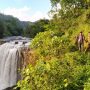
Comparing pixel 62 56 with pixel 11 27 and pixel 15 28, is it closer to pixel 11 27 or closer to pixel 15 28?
pixel 11 27

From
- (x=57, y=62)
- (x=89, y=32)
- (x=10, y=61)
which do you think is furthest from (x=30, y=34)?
(x=57, y=62)

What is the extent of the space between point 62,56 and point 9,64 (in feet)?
19.5

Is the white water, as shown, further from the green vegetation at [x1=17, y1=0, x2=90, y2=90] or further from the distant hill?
the distant hill

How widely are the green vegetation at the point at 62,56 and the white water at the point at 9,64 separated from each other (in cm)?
171

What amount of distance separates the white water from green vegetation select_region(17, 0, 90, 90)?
1715mm

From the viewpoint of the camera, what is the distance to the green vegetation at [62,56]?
8.73 m

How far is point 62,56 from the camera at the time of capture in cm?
1073

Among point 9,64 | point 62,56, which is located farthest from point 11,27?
point 62,56

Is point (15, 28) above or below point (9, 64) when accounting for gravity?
above

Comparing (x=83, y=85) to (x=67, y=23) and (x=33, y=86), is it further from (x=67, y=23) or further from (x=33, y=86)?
(x=67, y=23)

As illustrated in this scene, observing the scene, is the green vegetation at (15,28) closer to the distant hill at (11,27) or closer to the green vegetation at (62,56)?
the distant hill at (11,27)

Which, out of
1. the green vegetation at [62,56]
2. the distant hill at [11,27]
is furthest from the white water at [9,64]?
the distant hill at [11,27]

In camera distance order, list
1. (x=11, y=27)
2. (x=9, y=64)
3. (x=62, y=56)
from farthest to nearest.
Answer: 1. (x=11, y=27)
2. (x=9, y=64)
3. (x=62, y=56)

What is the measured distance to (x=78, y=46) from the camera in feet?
39.3
